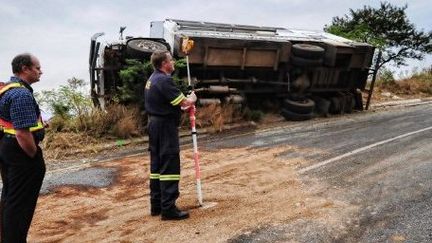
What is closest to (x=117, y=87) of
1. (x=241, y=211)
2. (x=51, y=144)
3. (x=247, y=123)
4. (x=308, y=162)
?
(x=51, y=144)

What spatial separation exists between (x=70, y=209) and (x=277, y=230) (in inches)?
106

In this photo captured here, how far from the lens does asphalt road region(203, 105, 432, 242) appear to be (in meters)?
5.09

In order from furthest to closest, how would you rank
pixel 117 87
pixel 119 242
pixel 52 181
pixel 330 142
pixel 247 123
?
pixel 247 123 < pixel 117 87 < pixel 330 142 < pixel 52 181 < pixel 119 242

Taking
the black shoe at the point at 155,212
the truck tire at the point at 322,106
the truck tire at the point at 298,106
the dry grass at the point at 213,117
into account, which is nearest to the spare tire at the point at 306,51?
the truck tire at the point at 298,106

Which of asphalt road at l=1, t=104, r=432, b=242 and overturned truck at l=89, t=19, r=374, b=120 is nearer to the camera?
asphalt road at l=1, t=104, r=432, b=242

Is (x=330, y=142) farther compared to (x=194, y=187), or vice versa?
(x=330, y=142)

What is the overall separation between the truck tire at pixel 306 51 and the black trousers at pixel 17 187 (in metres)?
10.5

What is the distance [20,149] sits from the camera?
15.1 ft

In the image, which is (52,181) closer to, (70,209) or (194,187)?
(70,209)

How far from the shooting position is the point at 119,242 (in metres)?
5.18

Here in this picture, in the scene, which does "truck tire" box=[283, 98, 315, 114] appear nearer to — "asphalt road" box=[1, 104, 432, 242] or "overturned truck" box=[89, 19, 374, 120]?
"overturned truck" box=[89, 19, 374, 120]

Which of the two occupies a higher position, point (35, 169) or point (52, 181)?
point (35, 169)

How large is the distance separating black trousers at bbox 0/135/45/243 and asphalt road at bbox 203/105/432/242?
1925 millimetres

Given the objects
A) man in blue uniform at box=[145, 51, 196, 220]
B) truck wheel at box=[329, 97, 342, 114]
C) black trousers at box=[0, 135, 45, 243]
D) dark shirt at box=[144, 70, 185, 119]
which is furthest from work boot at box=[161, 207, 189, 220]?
truck wheel at box=[329, 97, 342, 114]
